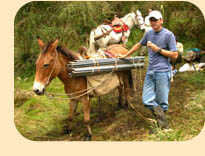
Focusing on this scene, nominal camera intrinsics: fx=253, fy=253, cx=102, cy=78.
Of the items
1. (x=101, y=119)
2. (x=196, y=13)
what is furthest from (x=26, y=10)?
(x=196, y=13)

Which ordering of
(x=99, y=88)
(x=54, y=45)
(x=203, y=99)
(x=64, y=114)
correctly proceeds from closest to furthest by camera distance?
(x=54, y=45)
(x=99, y=88)
(x=203, y=99)
(x=64, y=114)

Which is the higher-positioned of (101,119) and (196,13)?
(196,13)

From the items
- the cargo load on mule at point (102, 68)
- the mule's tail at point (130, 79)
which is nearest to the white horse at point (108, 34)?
the cargo load on mule at point (102, 68)

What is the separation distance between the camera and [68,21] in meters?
4.56

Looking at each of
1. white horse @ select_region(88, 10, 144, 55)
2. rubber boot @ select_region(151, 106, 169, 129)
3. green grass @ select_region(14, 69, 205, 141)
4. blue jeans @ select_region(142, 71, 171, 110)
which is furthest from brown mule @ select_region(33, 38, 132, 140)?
white horse @ select_region(88, 10, 144, 55)

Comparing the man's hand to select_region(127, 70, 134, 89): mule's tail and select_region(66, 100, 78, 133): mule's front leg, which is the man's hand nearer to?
select_region(127, 70, 134, 89): mule's tail

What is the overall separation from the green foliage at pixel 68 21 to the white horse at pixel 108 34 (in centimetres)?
47

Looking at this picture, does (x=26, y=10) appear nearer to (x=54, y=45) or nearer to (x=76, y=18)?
(x=76, y=18)

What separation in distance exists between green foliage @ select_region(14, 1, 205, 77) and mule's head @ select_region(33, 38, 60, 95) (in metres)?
1.19

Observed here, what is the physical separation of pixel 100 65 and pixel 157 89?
899 mm

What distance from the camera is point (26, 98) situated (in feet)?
15.2

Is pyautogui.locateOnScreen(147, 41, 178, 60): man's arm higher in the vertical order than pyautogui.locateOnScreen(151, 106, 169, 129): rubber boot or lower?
higher

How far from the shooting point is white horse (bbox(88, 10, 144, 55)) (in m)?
5.39

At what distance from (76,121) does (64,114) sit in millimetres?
279
